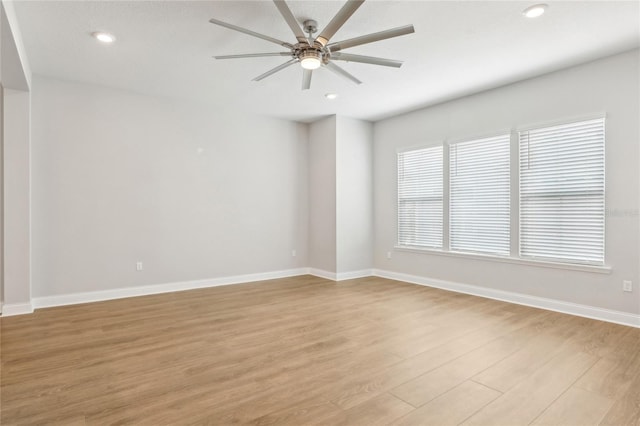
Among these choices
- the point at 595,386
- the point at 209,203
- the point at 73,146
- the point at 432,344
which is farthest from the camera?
the point at 209,203

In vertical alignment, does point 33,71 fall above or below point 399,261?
above

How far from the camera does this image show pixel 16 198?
4.05 meters

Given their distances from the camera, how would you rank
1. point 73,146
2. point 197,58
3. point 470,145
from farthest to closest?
point 470,145
point 73,146
point 197,58

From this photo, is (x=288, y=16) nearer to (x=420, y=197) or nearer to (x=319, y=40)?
(x=319, y=40)

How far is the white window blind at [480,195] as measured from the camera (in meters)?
4.71

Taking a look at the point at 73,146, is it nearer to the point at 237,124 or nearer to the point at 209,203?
the point at 209,203

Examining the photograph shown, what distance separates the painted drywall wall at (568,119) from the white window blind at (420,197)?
0.78 ft

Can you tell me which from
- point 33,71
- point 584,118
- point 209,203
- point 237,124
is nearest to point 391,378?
point 584,118

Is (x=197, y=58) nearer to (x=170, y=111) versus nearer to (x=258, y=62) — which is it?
(x=258, y=62)

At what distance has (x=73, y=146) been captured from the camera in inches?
180

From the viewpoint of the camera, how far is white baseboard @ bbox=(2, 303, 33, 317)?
3973mm

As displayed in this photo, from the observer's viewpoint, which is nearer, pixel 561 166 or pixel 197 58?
pixel 197 58

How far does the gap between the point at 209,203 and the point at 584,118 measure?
17.0 ft

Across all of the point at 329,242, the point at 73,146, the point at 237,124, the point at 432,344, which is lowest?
the point at 432,344
